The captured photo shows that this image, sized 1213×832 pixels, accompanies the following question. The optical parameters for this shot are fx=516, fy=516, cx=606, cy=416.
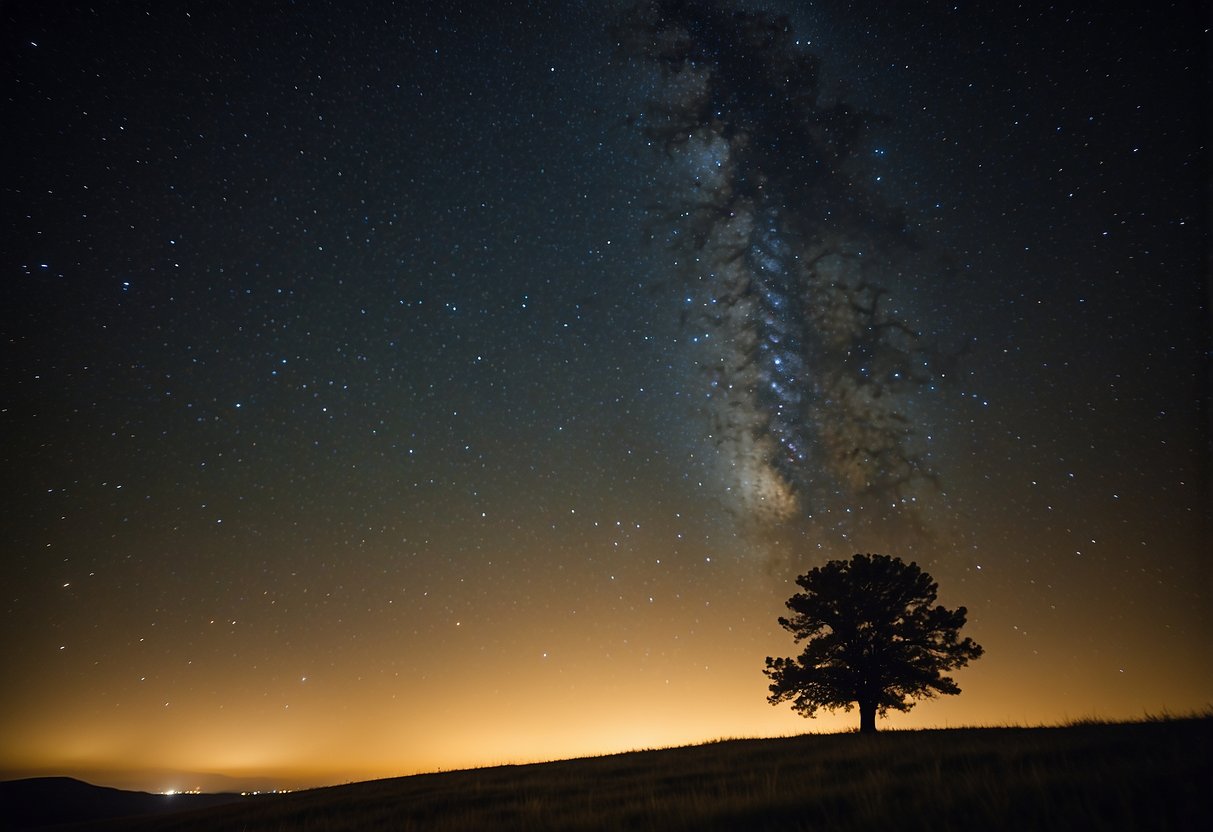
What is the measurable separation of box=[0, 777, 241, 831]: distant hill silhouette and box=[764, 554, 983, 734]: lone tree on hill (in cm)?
11837

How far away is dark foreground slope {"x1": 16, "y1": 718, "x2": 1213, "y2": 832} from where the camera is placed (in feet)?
13.1

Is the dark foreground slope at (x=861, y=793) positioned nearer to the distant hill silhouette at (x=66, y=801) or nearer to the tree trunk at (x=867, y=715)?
the tree trunk at (x=867, y=715)

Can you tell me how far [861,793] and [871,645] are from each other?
1422cm

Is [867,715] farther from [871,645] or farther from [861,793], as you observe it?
[861,793]

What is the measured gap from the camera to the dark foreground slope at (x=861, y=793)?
398 cm

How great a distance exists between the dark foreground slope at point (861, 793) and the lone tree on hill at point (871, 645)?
5695mm

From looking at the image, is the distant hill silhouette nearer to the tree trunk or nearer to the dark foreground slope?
the dark foreground slope

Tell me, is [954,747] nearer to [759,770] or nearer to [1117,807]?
[759,770]

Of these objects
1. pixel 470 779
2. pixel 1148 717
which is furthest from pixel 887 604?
pixel 470 779

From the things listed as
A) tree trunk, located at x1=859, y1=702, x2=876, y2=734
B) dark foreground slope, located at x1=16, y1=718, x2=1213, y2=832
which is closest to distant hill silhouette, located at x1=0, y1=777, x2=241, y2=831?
dark foreground slope, located at x1=16, y1=718, x2=1213, y2=832

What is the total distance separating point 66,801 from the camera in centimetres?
10688

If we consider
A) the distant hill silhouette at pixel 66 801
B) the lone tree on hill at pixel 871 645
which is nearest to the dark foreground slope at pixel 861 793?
the lone tree on hill at pixel 871 645

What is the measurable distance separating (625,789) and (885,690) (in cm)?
1259

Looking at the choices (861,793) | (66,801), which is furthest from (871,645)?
(66,801)
